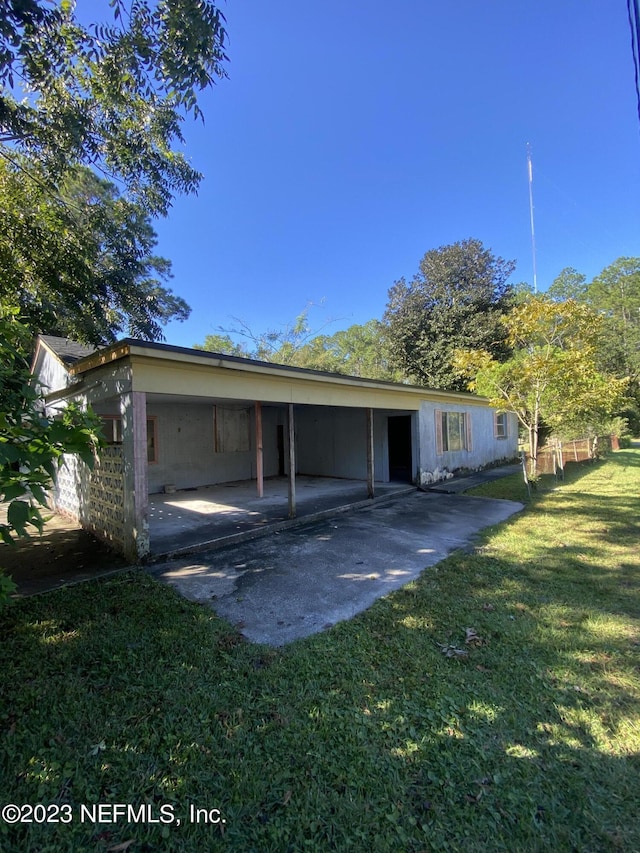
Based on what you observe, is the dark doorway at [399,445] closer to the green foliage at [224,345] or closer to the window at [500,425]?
the window at [500,425]

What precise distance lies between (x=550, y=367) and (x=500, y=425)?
24.7ft

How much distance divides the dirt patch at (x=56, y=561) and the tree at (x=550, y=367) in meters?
8.25

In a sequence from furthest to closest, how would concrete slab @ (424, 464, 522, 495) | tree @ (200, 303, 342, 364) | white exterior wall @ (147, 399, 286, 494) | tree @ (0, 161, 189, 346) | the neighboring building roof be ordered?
1. tree @ (200, 303, 342, 364)
2. white exterior wall @ (147, 399, 286, 494)
3. concrete slab @ (424, 464, 522, 495)
4. the neighboring building roof
5. tree @ (0, 161, 189, 346)

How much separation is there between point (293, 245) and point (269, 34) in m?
15.5

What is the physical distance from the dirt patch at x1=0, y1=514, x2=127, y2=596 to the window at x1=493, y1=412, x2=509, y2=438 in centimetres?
1345

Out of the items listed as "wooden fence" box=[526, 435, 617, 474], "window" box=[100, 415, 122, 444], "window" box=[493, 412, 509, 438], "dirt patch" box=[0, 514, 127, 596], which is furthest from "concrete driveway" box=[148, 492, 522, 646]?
"window" box=[493, 412, 509, 438]

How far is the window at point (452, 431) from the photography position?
11.0 metres

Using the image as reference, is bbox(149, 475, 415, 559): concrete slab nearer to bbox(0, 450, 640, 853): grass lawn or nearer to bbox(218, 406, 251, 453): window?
bbox(218, 406, 251, 453): window

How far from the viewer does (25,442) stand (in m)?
2.09

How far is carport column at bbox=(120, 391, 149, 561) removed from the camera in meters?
4.68

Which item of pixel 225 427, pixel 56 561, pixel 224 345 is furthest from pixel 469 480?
pixel 224 345

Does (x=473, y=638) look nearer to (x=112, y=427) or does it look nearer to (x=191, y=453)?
(x=112, y=427)

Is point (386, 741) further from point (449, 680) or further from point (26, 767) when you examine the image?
point (26, 767)

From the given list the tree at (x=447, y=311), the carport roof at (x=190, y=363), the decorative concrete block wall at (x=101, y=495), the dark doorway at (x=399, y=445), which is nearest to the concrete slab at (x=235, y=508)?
the decorative concrete block wall at (x=101, y=495)
